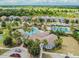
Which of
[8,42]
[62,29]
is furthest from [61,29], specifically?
[8,42]

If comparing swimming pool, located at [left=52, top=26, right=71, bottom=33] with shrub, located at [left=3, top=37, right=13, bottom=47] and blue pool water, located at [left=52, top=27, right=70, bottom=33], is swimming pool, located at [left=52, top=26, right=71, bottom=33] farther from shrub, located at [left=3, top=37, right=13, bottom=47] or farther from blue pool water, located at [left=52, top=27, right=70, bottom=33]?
shrub, located at [left=3, top=37, right=13, bottom=47]

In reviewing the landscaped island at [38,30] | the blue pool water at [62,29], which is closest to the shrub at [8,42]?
the landscaped island at [38,30]

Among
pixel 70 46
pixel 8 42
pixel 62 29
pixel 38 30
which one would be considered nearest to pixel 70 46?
pixel 70 46

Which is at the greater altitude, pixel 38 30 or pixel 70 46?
pixel 38 30

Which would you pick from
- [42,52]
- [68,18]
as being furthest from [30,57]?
[68,18]

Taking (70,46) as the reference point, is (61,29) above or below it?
above

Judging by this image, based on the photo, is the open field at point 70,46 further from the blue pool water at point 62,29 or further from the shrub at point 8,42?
the shrub at point 8,42

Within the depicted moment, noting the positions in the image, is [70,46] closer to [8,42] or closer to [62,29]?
[62,29]

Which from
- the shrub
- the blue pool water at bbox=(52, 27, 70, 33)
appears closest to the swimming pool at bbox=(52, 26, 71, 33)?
the blue pool water at bbox=(52, 27, 70, 33)

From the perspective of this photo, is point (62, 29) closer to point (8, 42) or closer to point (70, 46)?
point (70, 46)
